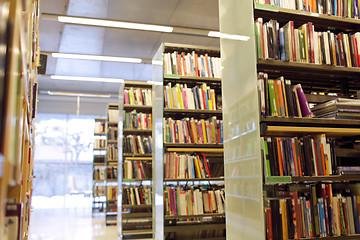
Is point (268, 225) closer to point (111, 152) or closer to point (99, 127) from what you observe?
point (111, 152)

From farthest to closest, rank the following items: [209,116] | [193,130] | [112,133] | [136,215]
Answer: [112,133] < [136,215] < [209,116] < [193,130]

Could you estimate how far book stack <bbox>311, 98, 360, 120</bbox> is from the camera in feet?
7.53

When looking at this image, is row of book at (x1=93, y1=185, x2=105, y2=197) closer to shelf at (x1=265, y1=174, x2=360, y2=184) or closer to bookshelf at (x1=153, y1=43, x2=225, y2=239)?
bookshelf at (x1=153, y1=43, x2=225, y2=239)

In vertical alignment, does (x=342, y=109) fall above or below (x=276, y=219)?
above

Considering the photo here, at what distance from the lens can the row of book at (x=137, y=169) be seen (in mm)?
5453

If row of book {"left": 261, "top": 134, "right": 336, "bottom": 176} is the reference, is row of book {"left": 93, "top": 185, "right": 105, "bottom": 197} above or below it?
below

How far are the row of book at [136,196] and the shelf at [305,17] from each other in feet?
13.0

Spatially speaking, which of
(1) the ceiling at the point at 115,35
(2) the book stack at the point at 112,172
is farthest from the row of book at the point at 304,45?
(2) the book stack at the point at 112,172

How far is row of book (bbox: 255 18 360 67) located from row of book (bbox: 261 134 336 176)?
21.1 inches

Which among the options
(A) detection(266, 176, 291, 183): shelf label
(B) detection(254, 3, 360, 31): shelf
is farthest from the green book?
(B) detection(254, 3, 360, 31): shelf

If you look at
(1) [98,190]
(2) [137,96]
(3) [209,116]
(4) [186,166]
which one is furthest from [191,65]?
(1) [98,190]

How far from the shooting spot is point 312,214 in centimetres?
217

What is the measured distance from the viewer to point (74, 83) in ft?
33.3

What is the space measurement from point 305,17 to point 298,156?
1.00m
